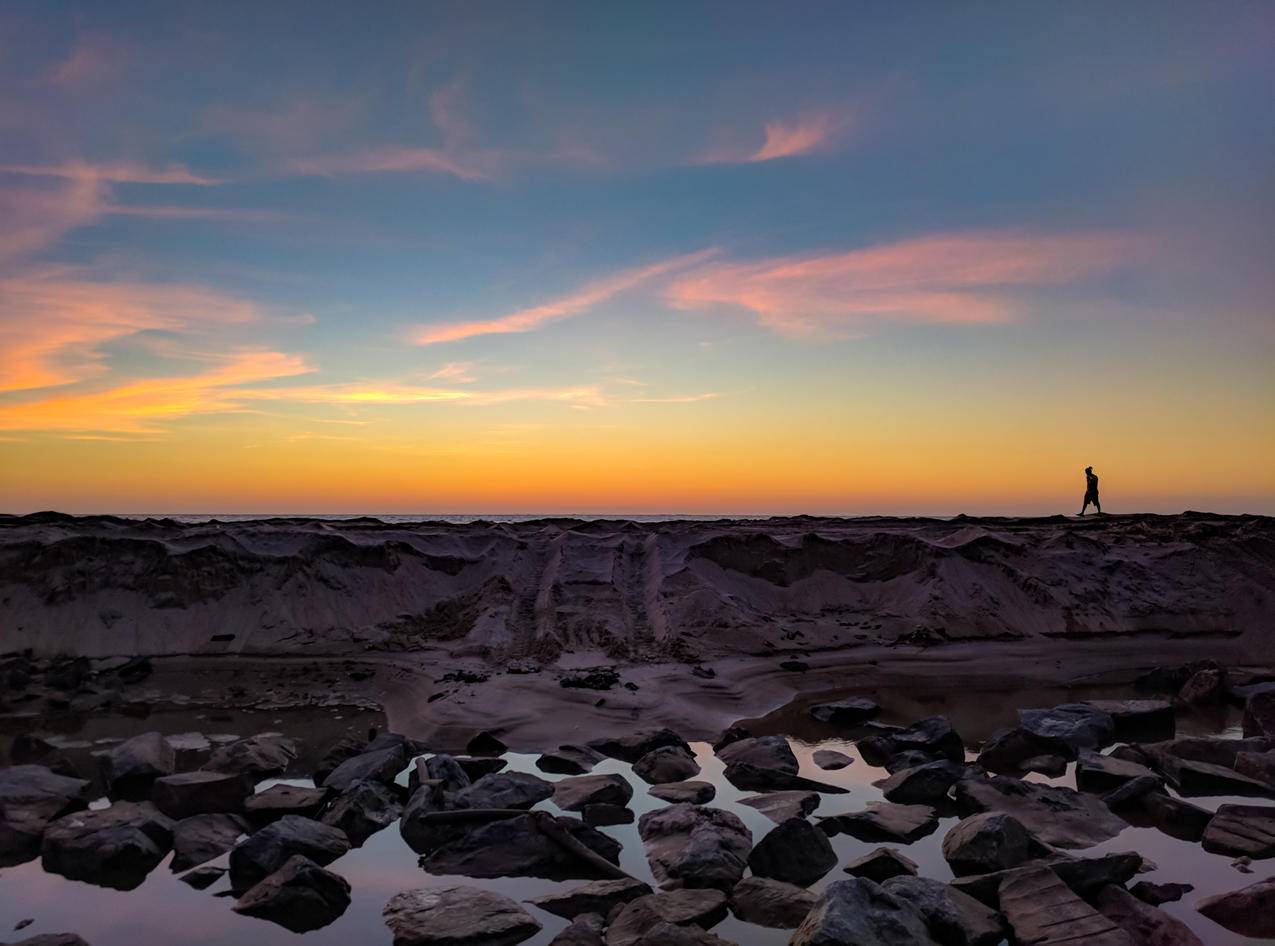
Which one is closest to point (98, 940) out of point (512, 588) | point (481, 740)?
point (481, 740)

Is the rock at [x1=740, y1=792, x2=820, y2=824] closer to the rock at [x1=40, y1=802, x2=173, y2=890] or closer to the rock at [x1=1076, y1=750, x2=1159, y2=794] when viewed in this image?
the rock at [x1=1076, y1=750, x2=1159, y2=794]

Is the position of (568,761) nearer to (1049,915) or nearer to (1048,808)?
(1048,808)

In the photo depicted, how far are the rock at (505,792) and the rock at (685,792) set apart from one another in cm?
122

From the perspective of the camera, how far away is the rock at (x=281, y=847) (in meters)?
6.74

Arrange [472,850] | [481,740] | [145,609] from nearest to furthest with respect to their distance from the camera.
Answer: [472,850]
[481,740]
[145,609]

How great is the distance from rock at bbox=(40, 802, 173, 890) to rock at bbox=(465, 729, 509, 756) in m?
3.84

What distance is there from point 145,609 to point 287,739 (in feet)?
27.3

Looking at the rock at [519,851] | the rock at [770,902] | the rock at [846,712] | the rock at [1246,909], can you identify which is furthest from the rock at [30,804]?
the rock at [1246,909]

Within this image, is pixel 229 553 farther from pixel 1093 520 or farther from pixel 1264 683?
pixel 1093 520

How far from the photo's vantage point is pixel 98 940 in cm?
582

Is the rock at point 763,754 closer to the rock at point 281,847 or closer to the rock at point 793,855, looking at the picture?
the rock at point 793,855

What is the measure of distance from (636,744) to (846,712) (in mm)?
4000

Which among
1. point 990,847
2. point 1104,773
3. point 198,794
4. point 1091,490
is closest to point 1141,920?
point 990,847

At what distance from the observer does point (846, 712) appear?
12.7m
